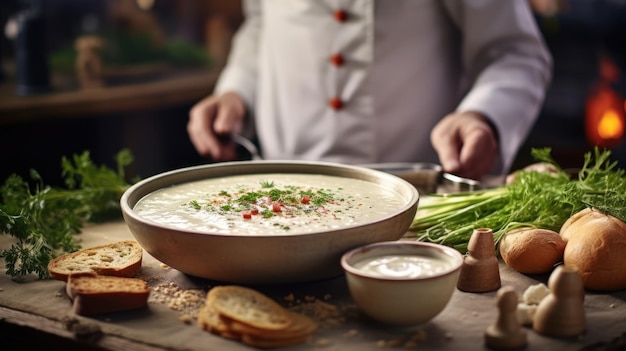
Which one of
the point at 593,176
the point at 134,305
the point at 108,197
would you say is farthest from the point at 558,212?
the point at 108,197

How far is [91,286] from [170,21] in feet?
16.4

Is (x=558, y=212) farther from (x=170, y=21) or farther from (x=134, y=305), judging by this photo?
(x=170, y=21)

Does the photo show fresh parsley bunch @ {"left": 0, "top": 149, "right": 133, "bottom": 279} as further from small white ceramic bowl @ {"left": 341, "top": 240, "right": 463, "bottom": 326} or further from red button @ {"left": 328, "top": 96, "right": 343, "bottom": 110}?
red button @ {"left": 328, "top": 96, "right": 343, "bottom": 110}

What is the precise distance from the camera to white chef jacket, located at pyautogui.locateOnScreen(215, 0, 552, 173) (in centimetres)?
280

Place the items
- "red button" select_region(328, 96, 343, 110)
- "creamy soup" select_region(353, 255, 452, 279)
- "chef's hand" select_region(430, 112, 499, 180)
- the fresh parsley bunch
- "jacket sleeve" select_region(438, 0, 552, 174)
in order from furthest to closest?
"red button" select_region(328, 96, 343, 110), "jacket sleeve" select_region(438, 0, 552, 174), "chef's hand" select_region(430, 112, 499, 180), the fresh parsley bunch, "creamy soup" select_region(353, 255, 452, 279)

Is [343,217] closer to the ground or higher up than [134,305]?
higher up

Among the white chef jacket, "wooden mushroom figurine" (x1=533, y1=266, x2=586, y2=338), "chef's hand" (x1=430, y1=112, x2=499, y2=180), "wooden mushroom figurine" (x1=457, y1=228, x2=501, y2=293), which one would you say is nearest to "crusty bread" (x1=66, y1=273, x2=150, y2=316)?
"wooden mushroom figurine" (x1=457, y1=228, x2=501, y2=293)

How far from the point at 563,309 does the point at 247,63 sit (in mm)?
2202

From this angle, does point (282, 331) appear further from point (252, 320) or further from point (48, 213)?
point (48, 213)

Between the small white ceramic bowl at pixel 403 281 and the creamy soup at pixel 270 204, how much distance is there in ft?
0.40

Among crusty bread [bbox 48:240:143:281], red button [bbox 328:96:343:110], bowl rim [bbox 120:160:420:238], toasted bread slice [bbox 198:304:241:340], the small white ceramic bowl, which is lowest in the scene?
crusty bread [bbox 48:240:143:281]

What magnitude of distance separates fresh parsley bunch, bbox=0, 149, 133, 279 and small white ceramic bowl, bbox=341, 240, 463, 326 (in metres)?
0.73

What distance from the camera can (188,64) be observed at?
18.0 feet

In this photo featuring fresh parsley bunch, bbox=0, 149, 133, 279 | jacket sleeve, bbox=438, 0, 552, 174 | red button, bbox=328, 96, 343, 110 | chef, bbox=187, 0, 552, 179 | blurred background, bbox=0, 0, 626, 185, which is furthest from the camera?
blurred background, bbox=0, 0, 626, 185
